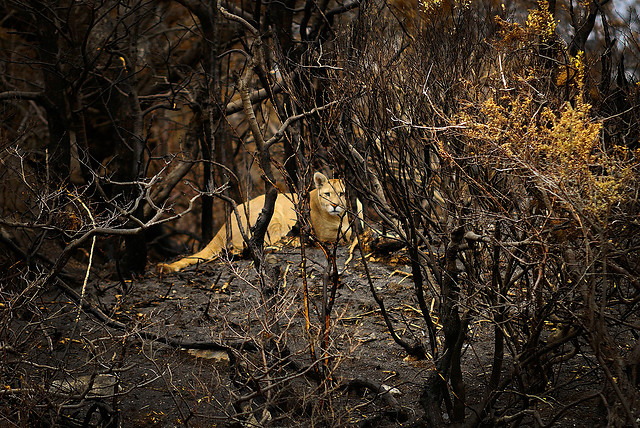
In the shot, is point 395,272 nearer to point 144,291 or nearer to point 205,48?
point 144,291

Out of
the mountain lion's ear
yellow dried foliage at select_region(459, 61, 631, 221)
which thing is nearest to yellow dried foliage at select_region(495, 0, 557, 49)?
yellow dried foliage at select_region(459, 61, 631, 221)

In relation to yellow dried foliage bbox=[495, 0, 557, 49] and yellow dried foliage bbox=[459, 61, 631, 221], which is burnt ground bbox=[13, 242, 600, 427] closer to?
yellow dried foliage bbox=[459, 61, 631, 221]

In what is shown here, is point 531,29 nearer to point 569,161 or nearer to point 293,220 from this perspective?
point 569,161

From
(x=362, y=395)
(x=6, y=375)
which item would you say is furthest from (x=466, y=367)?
(x=6, y=375)

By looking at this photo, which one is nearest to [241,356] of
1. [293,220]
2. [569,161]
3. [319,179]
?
[569,161]

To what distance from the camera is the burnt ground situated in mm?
4191

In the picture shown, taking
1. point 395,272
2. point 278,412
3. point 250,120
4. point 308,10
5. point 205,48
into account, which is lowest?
point 278,412

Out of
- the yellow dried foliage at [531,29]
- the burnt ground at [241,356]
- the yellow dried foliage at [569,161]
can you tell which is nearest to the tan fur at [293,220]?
the burnt ground at [241,356]

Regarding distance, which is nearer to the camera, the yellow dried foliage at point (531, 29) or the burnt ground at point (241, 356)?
the burnt ground at point (241, 356)

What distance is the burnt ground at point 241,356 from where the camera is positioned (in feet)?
13.8

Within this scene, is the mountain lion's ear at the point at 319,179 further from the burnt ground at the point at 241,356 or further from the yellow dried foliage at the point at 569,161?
the yellow dried foliage at the point at 569,161

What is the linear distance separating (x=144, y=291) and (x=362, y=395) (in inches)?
141

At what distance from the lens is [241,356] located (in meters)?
3.91

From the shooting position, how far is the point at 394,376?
5398mm
